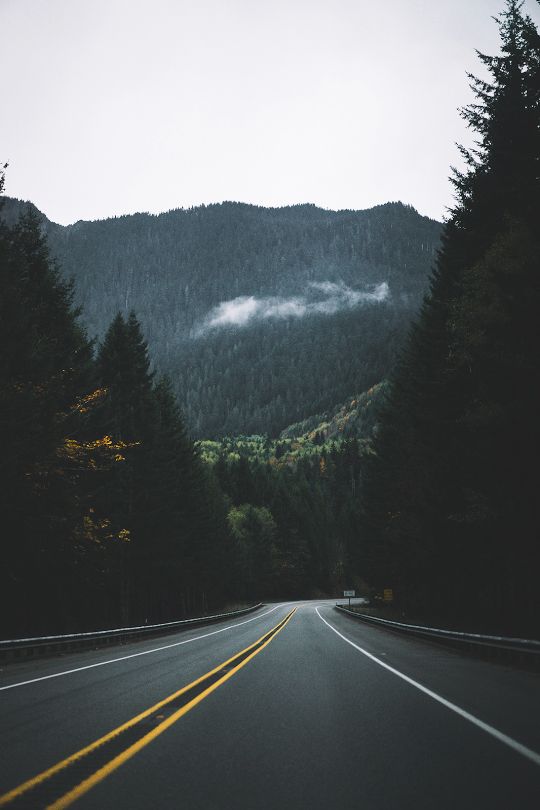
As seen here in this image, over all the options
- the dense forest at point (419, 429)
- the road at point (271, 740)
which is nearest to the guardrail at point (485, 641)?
the road at point (271, 740)

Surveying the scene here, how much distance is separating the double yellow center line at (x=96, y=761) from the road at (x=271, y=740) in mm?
17

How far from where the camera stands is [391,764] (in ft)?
19.7

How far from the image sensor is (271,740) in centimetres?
704

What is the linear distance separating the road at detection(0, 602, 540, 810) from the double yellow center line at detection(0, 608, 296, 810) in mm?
17

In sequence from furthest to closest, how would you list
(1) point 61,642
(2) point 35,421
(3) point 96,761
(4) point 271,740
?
1. (1) point 61,642
2. (2) point 35,421
3. (4) point 271,740
4. (3) point 96,761

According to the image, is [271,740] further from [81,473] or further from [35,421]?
[81,473]

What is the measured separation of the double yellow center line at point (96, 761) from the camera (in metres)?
5.00

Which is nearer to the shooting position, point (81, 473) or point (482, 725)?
point (482, 725)

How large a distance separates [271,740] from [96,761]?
6.30 feet

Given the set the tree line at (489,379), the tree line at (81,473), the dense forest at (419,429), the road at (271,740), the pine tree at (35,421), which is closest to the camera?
the road at (271,740)

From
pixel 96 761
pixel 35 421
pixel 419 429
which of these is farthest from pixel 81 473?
pixel 96 761

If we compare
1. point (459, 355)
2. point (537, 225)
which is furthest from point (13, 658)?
point (537, 225)

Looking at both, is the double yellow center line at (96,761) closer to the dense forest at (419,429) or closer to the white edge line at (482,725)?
the white edge line at (482,725)

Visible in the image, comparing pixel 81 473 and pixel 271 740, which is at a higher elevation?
pixel 81 473
